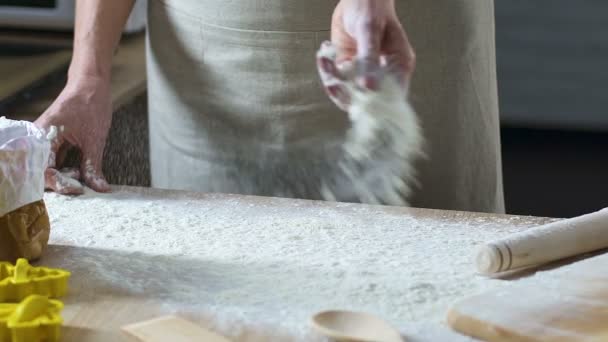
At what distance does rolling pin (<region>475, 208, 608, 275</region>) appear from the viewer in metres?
0.96

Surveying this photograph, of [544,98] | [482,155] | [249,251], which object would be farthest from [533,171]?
[249,251]

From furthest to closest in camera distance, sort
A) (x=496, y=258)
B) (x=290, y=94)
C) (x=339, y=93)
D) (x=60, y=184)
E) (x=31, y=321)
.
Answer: (x=290, y=94) → (x=60, y=184) → (x=339, y=93) → (x=496, y=258) → (x=31, y=321)

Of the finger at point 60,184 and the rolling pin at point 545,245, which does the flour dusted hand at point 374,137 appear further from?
the finger at point 60,184

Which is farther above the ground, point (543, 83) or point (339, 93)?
point (339, 93)

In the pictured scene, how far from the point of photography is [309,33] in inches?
50.6

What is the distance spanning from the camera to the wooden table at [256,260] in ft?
2.88

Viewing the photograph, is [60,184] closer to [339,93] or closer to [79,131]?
[79,131]

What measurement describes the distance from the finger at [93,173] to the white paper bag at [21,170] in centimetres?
23

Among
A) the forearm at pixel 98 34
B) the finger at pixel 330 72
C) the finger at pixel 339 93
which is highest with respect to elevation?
the forearm at pixel 98 34

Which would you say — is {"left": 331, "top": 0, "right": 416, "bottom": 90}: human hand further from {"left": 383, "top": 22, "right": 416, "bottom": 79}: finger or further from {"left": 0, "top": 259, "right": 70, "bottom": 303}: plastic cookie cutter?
{"left": 0, "top": 259, "right": 70, "bottom": 303}: plastic cookie cutter

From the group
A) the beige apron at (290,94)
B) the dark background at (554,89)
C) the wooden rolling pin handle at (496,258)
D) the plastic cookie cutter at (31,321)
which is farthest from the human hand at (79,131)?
the dark background at (554,89)

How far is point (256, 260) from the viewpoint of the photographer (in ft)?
3.30

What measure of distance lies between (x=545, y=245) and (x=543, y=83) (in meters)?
2.18

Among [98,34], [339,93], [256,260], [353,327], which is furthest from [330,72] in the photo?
[98,34]
